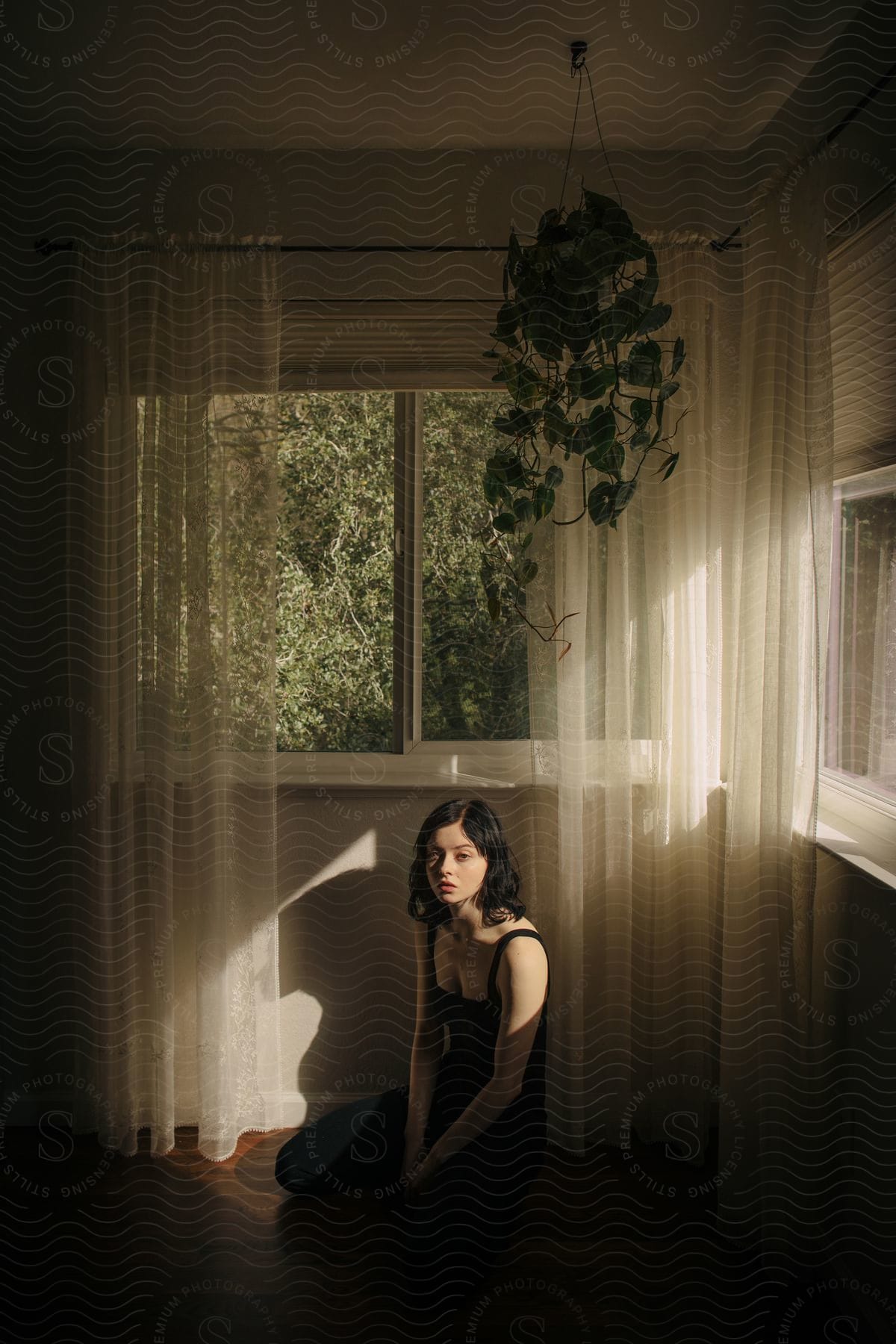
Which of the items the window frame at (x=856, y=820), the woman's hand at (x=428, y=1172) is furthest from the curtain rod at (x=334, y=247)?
the woman's hand at (x=428, y=1172)

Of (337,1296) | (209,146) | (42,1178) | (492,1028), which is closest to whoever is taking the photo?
(337,1296)

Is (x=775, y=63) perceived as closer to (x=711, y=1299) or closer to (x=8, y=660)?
(x=8, y=660)

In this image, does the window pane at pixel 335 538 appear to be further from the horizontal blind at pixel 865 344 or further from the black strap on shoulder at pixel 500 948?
the horizontal blind at pixel 865 344

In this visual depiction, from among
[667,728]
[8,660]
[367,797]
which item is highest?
[8,660]

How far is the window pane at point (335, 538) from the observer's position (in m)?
2.29

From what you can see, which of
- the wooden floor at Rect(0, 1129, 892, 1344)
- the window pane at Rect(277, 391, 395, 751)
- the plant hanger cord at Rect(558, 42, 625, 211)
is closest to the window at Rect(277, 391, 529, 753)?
the window pane at Rect(277, 391, 395, 751)

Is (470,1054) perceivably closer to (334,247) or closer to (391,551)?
(391,551)

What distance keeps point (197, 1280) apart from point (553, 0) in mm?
2421

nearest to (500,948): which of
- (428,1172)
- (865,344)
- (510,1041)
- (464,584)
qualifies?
(510,1041)

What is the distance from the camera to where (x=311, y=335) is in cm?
225

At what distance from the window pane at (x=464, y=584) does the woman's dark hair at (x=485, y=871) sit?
34cm

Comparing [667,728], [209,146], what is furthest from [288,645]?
[209,146]

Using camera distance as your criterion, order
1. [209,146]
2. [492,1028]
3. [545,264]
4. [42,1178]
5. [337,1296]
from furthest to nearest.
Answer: [209,146]
[42,1178]
[492,1028]
[545,264]
[337,1296]

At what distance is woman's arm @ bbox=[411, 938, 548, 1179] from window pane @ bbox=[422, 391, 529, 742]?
625 millimetres
